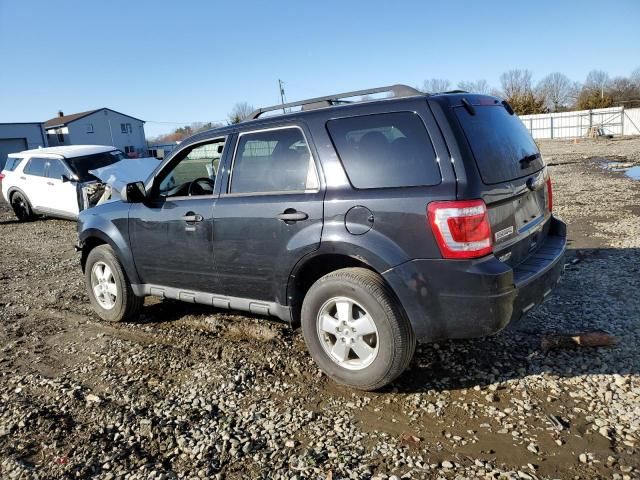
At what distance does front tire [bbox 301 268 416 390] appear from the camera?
310 cm

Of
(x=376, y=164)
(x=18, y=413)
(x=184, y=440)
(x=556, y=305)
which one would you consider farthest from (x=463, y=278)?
(x=18, y=413)

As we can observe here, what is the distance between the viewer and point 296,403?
10.8 feet

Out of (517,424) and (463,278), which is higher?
(463,278)

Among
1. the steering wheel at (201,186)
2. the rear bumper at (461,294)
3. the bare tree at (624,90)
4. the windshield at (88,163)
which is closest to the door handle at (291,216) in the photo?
the rear bumper at (461,294)

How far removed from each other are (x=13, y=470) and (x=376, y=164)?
2886 mm

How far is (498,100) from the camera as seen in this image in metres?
3.66

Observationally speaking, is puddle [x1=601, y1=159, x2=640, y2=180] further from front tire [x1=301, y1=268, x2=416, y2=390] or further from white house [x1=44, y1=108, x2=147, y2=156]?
white house [x1=44, y1=108, x2=147, y2=156]

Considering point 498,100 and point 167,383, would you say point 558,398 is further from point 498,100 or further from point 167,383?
point 167,383

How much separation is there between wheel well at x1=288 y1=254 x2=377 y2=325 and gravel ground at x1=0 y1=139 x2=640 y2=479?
55cm

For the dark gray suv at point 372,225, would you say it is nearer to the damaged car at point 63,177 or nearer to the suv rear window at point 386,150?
the suv rear window at point 386,150

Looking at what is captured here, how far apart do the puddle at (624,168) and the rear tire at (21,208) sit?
55.4 feet

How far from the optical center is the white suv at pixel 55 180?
34.9 ft

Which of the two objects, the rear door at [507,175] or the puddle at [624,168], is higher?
the rear door at [507,175]

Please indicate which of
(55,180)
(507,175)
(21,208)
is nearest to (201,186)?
(507,175)
